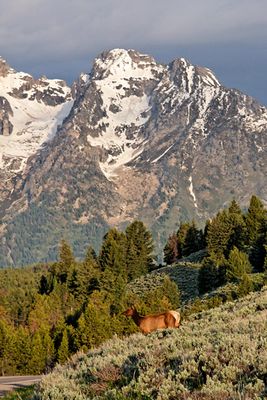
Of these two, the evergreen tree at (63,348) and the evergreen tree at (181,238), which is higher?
the evergreen tree at (181,238)

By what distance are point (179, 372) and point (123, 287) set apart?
10255 cm

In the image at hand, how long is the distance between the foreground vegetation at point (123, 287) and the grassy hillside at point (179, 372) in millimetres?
39621

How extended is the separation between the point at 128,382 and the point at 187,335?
5.03m

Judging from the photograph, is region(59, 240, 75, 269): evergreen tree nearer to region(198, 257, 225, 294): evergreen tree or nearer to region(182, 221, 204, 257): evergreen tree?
region(182, 221, 204, 257): evergreen tree

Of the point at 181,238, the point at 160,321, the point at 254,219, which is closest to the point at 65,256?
the point at 181,238

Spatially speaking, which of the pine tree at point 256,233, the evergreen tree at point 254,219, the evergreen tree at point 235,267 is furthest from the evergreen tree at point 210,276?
the evergreen tree at point 254,219

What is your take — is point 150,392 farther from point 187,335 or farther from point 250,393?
point 187,335

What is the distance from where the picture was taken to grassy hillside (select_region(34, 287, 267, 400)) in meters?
13.6

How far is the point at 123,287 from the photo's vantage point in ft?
382

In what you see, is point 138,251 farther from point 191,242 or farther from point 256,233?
point 256,233

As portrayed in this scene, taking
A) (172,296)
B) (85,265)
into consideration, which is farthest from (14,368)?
(85,265)

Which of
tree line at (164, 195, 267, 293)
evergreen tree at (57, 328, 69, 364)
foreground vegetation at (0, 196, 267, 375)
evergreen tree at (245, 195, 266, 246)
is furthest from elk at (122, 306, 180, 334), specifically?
evergreen tree at (245, 195, 266, 246)

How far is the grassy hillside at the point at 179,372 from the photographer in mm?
13641

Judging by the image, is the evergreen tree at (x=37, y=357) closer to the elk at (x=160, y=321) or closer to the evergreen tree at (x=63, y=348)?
the evergreen tree at (x=63, y=348)
